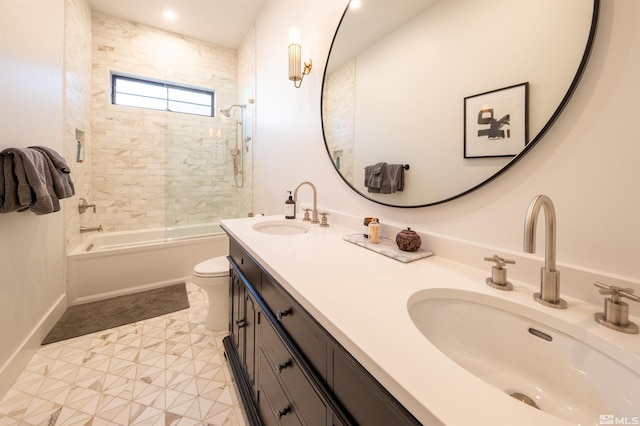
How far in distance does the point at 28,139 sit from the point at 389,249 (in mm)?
2278

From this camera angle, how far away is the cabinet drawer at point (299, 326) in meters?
0.63

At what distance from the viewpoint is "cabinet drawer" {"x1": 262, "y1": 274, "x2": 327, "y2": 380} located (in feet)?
2.06

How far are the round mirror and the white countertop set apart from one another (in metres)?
0.35

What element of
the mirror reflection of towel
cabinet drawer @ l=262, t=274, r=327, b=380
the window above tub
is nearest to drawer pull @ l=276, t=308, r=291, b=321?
cabinet drawer @ l=262, t=274, r=327, b=380

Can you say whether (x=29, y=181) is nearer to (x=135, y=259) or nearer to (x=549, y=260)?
(x=135, y=259)

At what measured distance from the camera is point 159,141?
10.7ft

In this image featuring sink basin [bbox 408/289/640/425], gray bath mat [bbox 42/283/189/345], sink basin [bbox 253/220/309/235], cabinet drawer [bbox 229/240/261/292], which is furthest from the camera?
gray bath mat [bbox 42/283/189/345]

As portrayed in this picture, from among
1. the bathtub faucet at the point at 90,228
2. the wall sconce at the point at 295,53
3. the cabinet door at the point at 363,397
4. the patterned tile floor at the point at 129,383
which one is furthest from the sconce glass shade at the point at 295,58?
the bathtub faucet at the point at 90,228

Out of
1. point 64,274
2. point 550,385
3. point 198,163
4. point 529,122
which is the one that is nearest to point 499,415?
point 550,385

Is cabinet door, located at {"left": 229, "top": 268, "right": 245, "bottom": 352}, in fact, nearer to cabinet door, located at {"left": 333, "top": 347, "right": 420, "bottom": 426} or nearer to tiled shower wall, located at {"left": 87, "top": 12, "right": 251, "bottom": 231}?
cabinet door, located at {"left": 333, "top": 347, "right": 420, "bottom": 426}

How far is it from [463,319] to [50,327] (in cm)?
275

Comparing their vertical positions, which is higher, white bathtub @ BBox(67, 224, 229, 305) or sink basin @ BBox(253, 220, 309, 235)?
sink basin @ BBox(253, 220, 309, 235)

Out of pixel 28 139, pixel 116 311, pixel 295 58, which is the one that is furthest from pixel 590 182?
pixel 116 311

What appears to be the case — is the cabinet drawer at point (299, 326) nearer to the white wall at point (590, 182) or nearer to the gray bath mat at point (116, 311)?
the white wall at point (590, 182)
